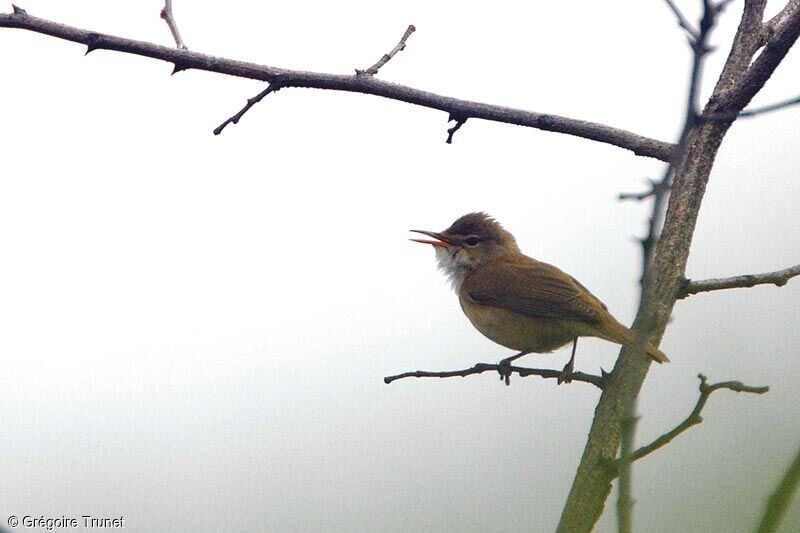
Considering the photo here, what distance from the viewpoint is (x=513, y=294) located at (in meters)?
5.93

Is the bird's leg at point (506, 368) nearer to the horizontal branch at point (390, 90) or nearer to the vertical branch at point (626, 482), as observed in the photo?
the horizontal branch at point (390, 90)

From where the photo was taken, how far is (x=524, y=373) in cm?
356

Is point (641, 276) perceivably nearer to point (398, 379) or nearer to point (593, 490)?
point (593, 490)

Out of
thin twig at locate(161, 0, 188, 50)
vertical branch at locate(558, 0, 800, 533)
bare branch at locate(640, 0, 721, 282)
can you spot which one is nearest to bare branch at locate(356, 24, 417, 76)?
thin twig at locate(161, 0, 188, 50)

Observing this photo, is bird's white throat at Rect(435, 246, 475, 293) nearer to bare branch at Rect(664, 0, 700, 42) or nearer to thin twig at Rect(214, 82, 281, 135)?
thin twig at Rect(214, 82, 281, 135)

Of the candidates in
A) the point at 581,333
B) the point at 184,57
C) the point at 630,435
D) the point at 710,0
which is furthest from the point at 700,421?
the point at 581,333

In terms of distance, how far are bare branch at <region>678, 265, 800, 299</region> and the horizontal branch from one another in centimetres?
57

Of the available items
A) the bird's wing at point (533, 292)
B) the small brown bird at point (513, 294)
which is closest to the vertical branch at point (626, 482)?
the small brown bird at point (513, 294)

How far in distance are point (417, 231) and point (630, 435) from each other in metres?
5.34

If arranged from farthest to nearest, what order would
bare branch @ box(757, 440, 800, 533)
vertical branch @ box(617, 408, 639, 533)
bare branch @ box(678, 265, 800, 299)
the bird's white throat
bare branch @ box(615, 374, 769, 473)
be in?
the bird's white throat < bare branch @ box(678, 265, 800, 299) < bare branch @ box(615, 374, 769, 473) < vertical branch @ box(617, 408, 639, 533) < bare branch @ box(757, 440, 800, 533)

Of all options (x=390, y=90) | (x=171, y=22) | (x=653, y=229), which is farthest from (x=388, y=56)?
(x=653, y=229)

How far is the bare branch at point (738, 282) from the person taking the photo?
2.86m

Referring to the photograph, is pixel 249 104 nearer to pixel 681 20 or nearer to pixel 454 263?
pixel 681 20

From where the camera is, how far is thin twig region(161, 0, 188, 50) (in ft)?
Result: 11.3
